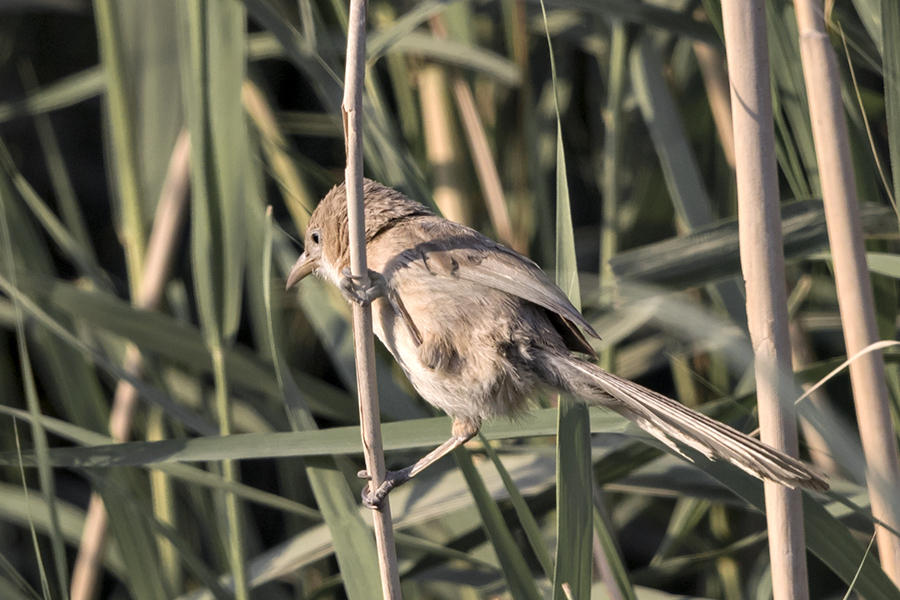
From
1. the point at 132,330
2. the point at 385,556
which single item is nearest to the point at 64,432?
the point at 132,330

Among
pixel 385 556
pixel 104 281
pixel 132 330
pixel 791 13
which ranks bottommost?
pixel 385 556

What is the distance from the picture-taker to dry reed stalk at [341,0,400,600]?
48.4 inches

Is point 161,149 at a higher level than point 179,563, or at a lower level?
higher

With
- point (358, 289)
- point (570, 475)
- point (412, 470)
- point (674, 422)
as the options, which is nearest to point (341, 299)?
point (412, 470)

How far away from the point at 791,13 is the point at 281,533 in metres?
2.48

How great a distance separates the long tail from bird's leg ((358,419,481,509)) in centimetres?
18

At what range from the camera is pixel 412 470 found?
A: 1.66 metres

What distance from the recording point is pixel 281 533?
3176 mm

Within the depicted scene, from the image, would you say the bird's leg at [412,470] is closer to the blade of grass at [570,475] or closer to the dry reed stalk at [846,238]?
the blade of grass at [570,475]

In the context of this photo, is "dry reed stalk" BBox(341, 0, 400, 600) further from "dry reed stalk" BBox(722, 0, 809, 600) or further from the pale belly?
"dry reed stalk" BBox(722, 0, 809, 600)

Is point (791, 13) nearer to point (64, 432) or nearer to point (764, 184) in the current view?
point (764, 184)

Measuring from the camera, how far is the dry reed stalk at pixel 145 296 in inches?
94.4

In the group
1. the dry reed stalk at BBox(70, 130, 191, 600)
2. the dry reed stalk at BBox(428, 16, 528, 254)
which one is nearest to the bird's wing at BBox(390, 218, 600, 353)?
the dry reed stalk at BBox(428, 16, 528, 254)

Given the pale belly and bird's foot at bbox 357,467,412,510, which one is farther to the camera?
the pale belly
